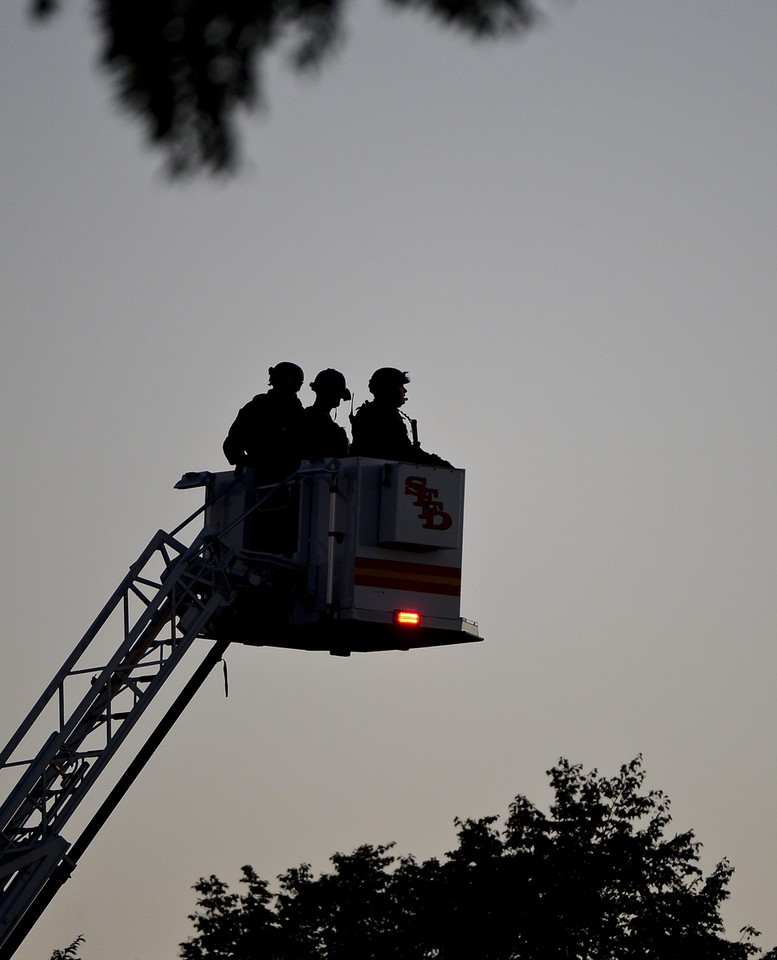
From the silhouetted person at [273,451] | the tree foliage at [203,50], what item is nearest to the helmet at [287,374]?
the silhouetted person at [273,451]

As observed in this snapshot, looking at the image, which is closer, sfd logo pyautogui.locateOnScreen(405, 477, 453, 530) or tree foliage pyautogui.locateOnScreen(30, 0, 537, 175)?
tree foliage pyautogui.locateOnScreen(30, 0, 537, 175)

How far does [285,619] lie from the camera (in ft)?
61.8

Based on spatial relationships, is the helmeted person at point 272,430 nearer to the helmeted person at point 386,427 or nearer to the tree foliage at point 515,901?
the helmeted person at point 386,427

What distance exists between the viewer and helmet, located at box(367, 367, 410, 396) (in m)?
18.9

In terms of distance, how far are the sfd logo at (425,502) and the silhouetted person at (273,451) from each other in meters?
1.30

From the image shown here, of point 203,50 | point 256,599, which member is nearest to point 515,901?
point 256,599

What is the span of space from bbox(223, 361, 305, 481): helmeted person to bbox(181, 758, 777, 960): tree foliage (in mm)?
16527

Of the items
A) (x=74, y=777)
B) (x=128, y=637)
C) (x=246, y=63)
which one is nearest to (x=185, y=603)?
(x=128, y=637)

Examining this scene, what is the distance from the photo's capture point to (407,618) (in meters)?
18.3

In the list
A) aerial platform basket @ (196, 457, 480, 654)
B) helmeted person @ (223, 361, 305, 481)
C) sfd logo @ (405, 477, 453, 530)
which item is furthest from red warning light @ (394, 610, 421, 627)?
helmeted person @ (223, 361, 305, 481)

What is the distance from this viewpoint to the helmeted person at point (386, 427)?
18797 mm

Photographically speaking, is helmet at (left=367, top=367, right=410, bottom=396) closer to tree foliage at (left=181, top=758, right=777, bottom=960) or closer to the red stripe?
the red stripe

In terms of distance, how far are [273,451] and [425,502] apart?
1.75 meters

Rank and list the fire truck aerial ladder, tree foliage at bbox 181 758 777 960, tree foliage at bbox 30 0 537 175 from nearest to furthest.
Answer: tree foliage at bbox 30 0 537 175, the fire truck aerial ladder, tree foliage at bbox 181 758 777 960
